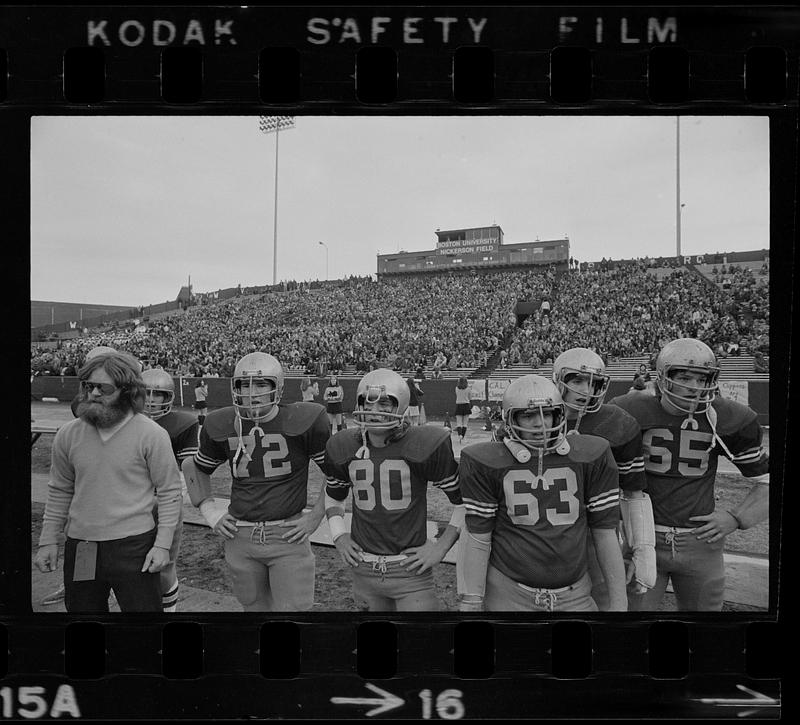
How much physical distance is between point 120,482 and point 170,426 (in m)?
0.33

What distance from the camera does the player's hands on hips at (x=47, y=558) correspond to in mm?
2490

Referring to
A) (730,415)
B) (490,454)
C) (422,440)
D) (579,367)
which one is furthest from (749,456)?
(422,440)

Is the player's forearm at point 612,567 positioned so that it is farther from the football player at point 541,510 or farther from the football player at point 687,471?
the football player at point 687,471

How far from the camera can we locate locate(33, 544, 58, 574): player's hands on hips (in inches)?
98.0

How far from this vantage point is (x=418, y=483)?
2592mm

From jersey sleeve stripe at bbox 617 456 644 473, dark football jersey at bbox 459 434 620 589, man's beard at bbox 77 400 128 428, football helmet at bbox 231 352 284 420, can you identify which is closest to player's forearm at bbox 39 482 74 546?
man's beard at bbox 77 400 128 428

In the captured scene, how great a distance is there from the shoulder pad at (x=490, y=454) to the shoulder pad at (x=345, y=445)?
0.49 metres

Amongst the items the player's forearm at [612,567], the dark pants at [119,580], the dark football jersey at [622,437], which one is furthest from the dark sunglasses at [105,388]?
the player's forearm at [612,567]

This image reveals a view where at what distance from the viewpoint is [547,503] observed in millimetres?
2494

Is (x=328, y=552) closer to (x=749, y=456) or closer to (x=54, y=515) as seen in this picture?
(x=54, y=515)
